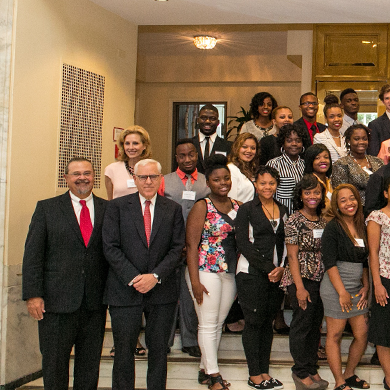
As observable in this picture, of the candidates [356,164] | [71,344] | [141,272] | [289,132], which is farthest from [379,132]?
[71,344]

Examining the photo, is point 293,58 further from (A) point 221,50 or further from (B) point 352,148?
(B) point 352,148

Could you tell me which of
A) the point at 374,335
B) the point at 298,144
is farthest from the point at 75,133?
the point at 374,335

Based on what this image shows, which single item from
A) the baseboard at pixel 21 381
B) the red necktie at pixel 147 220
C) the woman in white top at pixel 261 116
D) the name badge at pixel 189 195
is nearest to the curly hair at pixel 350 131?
the woman in white top at pixel 261 116

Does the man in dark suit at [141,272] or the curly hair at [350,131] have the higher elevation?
the curly hair at [350,131]

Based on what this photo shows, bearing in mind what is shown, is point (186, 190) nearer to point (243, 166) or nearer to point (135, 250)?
point (243, 166)

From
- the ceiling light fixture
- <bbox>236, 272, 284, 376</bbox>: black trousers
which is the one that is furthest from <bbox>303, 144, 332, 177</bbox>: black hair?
the ceiling light fixture

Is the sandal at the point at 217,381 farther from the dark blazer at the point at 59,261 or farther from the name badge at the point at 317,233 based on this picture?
the name badge at the point at 317,233

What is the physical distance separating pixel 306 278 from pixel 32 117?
2.36 m

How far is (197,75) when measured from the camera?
955 centimetres

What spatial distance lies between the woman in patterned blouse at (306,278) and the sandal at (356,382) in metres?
0.18

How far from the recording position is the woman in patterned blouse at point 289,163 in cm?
422

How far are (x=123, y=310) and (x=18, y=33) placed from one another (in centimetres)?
219

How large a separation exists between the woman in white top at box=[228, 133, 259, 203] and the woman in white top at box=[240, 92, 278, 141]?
876 millimetres

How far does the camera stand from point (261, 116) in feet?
17.4
